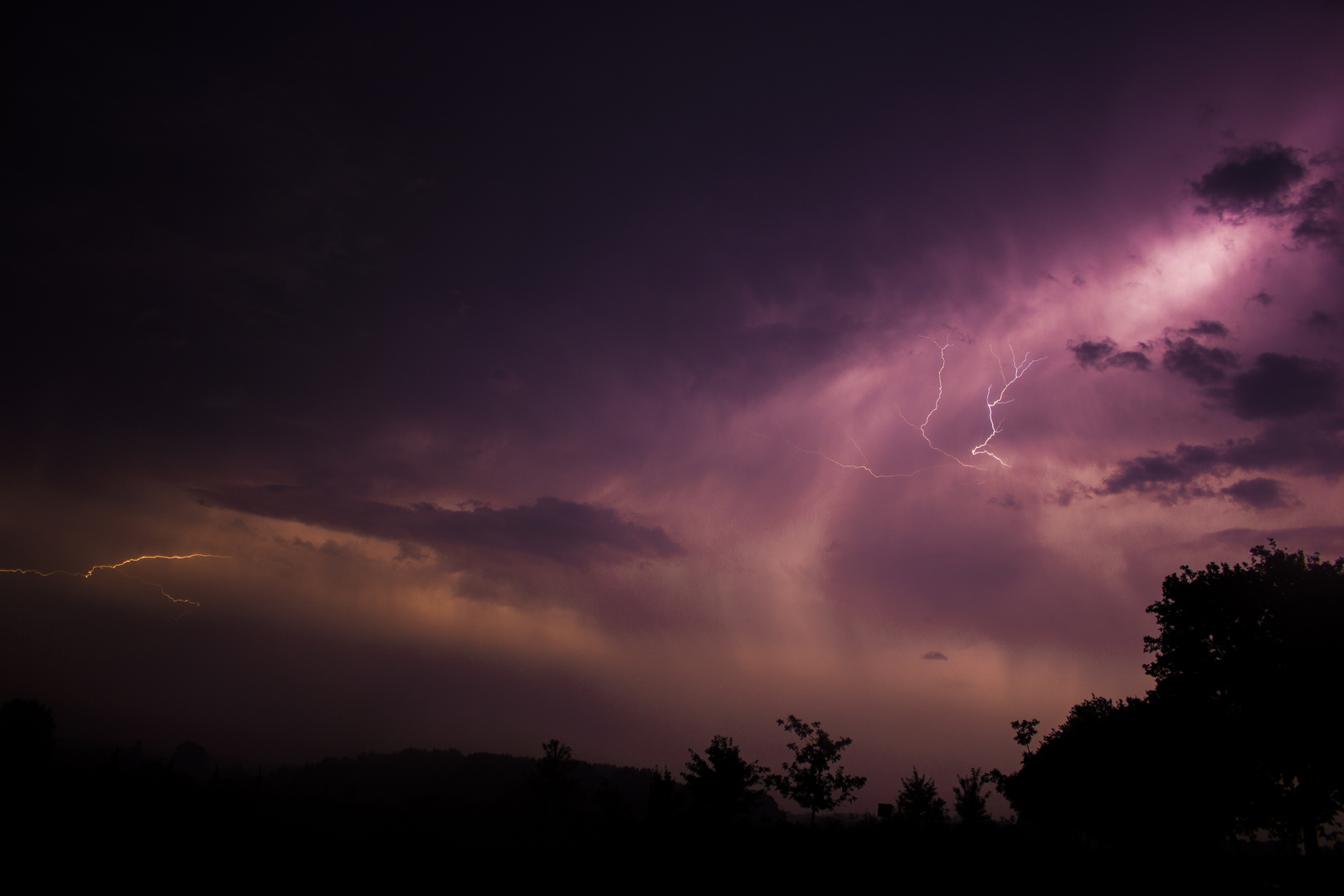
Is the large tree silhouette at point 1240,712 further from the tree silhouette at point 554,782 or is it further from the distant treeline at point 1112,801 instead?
the tree silhouette at point 554,782

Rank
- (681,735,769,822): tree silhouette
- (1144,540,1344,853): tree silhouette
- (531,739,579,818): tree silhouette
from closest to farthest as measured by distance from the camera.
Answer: (1144,540,1344,853): tree silhouette < (681,735,769,822): tree silhouette < (531,739,579,818): tree silhouette

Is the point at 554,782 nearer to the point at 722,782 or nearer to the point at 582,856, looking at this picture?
the point at 722,782

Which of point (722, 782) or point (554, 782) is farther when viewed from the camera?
point (554, 782)

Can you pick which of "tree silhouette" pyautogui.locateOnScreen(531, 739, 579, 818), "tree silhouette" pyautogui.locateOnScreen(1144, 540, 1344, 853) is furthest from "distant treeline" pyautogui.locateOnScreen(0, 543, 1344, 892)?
"tree silhouette" pyautogui.locateOnScreen(531, 739, 579, 818)

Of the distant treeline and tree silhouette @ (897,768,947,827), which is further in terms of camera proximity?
tree silhouette @ (897,768,947,827)

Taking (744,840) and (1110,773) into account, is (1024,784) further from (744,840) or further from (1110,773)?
(744,840)

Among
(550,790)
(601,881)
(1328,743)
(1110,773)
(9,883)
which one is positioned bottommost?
(550,790)

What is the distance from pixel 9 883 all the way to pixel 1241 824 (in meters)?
44.3

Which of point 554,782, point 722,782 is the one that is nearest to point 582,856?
point 722,782

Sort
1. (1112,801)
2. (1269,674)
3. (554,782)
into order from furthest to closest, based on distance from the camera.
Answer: (554,782) → (1112,801) → (1269,674)

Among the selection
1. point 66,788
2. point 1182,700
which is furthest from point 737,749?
point 66,788

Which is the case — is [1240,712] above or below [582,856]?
above

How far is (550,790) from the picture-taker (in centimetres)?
5528

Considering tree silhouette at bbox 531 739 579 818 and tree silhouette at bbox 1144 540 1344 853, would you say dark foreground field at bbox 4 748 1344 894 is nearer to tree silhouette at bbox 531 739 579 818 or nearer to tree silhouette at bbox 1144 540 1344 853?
tree silhouette at bbox 1144 540 1344 853
